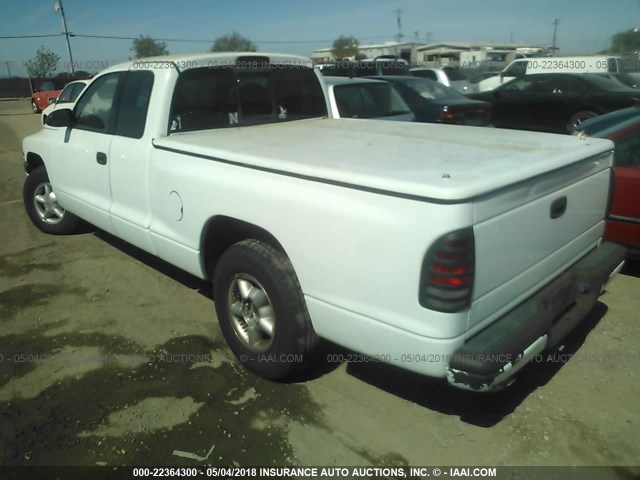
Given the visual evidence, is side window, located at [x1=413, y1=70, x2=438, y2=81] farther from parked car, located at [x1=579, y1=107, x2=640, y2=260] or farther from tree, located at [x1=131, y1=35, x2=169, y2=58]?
tree, located at [x1=131, y1=35, x2=169, y2=58]

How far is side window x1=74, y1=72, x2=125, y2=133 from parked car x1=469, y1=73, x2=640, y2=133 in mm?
8607

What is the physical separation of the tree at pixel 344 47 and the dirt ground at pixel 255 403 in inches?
2369

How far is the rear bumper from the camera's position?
2.19m

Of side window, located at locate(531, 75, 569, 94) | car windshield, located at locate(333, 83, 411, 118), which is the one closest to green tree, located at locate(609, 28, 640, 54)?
side window, located at locate(531, 75, 569, 94)

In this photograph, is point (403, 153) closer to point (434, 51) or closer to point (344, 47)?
point (434, 51)

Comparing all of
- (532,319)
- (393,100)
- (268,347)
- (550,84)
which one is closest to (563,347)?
(532,319)

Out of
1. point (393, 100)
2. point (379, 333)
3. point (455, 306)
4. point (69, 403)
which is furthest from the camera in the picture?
point (393, 100)

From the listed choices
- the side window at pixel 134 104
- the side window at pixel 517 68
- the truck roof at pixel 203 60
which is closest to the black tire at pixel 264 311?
the side window at pixel 134 104

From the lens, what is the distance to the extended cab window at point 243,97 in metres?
3.76

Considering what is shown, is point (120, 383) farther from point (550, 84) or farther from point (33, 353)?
point (550, 84)

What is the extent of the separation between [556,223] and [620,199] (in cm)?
182

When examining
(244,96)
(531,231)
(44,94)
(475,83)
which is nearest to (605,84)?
(475,83)

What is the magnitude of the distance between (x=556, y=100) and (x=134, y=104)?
32.1ft

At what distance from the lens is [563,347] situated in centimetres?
344
